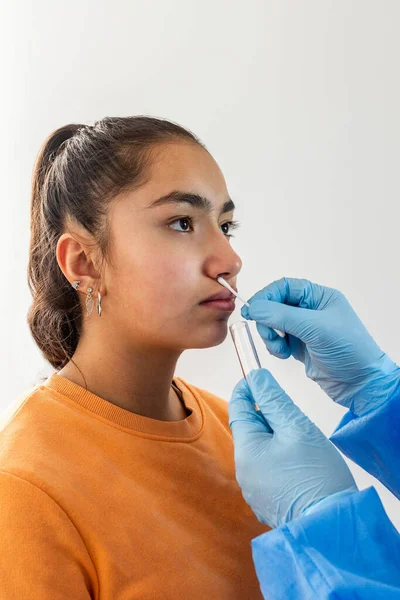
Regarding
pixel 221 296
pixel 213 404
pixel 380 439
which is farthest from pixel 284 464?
pixel 213 404

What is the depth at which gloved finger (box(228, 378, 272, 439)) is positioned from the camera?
3.96 feet

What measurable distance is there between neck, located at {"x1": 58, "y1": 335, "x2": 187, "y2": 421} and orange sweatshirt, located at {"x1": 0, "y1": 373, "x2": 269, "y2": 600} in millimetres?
47

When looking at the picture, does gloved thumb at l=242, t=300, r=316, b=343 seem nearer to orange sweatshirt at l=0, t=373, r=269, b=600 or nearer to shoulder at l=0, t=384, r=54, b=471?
orange sweatshirt at l=0, t=373, r=269, b=600

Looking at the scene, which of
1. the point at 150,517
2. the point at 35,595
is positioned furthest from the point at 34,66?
the point at 35,595

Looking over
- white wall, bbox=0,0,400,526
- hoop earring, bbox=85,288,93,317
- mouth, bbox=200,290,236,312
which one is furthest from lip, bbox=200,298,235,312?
white wall, bbox=0,0,400,526

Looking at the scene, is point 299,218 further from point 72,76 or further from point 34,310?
point 34,310

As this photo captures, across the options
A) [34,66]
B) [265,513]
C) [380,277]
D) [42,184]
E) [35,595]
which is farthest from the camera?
[34,66]

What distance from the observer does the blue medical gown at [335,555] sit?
937 mm

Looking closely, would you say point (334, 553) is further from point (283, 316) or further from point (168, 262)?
point (168, 262)

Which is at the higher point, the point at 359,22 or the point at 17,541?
the point at 359,22

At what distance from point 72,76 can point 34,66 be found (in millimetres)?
129

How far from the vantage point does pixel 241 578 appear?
124cm

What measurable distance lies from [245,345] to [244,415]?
0.40ft

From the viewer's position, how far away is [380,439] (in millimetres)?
1235
